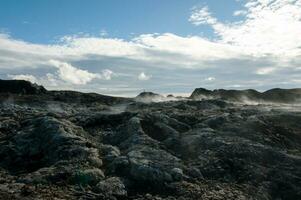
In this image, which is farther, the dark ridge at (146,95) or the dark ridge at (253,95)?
the dark ridge at (146,95)

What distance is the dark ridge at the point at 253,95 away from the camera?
60594 mm

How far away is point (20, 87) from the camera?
6253 centimetres

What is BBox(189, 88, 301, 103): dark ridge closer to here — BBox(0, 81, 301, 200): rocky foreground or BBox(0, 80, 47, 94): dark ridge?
BBox(0, 80, 47, 94): dark ridge

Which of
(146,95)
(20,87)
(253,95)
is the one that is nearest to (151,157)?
(146,95)

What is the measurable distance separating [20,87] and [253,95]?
31459mm

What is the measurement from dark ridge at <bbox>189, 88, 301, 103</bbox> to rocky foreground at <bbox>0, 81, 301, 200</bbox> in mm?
29336

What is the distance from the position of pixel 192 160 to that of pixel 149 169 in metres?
3.33

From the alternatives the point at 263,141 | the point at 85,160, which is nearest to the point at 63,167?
the point at 85,160

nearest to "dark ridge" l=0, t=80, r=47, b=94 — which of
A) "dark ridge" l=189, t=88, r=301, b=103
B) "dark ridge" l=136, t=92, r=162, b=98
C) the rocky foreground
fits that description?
"dark ridge" l=136, t=92, r=162, b=98

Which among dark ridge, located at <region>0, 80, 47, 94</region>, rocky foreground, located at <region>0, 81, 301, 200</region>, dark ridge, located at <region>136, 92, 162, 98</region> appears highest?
dark ridge, located at <region>0, 80, 47, 94</region>

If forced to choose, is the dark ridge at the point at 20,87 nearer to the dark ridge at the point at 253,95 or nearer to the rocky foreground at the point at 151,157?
the dark ridge at the point at 253,95

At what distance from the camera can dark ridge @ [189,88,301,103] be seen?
6059 cm

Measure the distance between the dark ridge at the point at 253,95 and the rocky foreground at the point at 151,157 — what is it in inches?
1155

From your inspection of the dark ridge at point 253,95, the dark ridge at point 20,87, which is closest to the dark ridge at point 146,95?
the dark ridge at point 253,95
